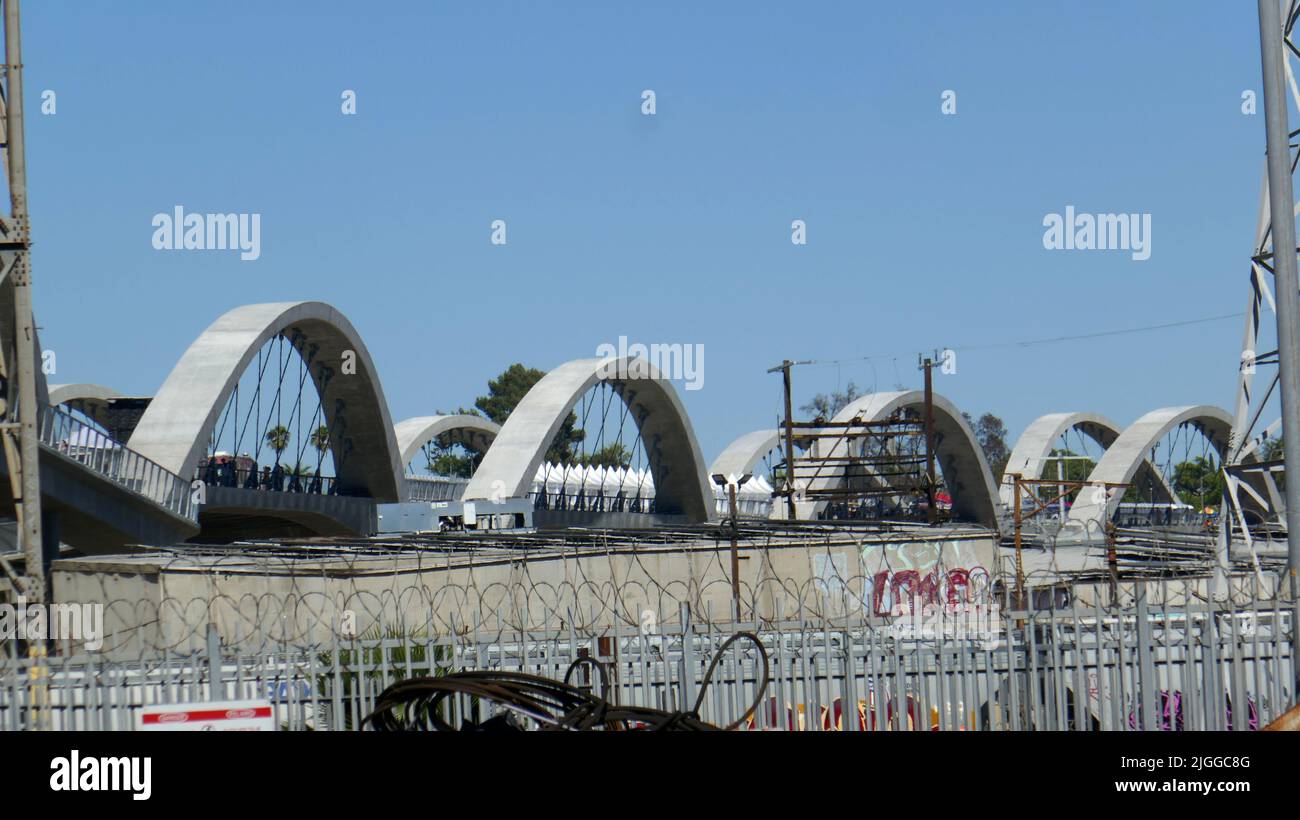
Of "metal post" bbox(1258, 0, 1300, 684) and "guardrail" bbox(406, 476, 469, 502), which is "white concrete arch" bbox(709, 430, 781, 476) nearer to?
"guardrail" bbox(406, 476, 469, 502)

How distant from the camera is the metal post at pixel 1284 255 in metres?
9.91

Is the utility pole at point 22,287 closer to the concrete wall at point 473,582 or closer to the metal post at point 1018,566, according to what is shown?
the concrete wall at point 473,582

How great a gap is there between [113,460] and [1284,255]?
85.9ft

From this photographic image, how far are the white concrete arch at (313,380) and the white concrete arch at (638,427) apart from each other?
4.54 m

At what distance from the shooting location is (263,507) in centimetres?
4375

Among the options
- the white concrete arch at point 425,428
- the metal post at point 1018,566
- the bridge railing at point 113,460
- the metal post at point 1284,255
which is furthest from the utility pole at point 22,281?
the white concrete arch at point 425,428

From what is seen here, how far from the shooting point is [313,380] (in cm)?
4831

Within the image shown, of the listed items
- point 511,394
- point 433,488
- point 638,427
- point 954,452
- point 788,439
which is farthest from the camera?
point 511,394

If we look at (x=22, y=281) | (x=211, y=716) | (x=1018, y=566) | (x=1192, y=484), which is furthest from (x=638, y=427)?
(x=1192, y=484)

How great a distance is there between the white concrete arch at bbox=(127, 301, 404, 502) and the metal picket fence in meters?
27.3

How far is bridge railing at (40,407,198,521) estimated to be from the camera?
27.2 metres

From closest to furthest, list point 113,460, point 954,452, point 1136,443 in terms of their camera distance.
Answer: point 113,460, point 954,452, point 1136,443

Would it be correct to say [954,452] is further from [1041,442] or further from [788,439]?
[788,439]
